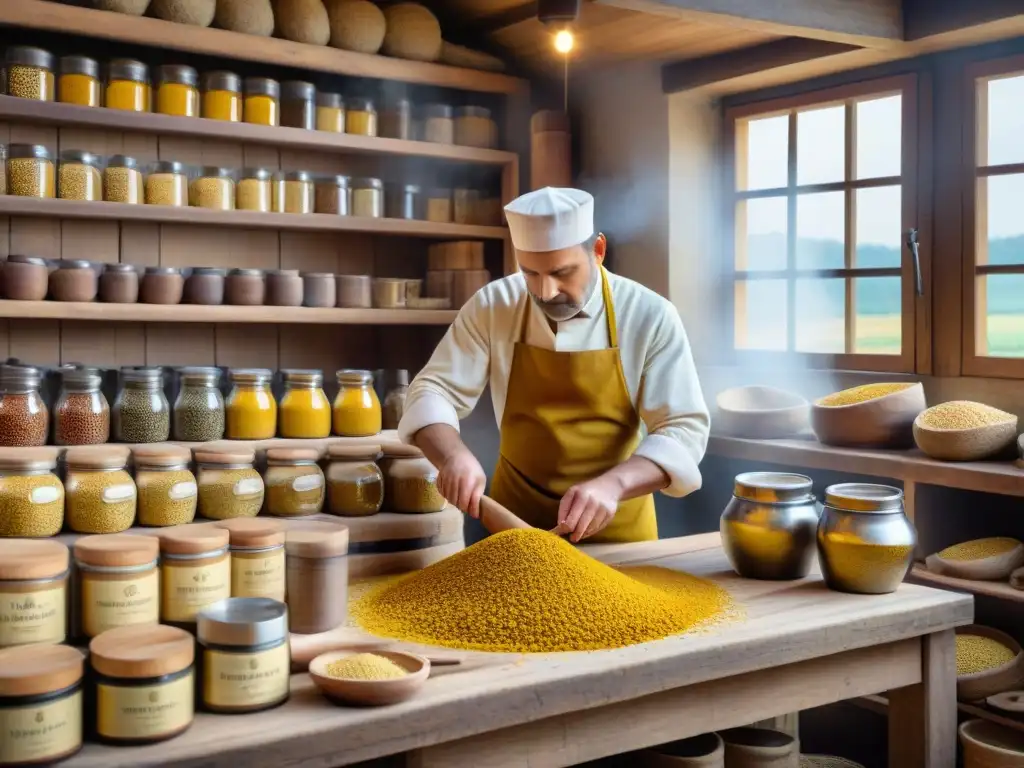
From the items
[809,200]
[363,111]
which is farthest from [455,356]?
[809,200]

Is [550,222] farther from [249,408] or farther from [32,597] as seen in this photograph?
[32,597]

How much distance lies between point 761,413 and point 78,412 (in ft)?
6.46

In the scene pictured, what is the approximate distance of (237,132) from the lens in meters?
3.17

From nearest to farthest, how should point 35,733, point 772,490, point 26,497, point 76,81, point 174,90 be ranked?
point 35,733 → point 26,497 → point 772,490 → point 76,81 → point 174,90

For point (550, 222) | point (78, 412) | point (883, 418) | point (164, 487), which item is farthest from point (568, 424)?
point (883, 418)

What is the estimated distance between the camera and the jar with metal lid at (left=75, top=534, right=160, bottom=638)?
1251mm

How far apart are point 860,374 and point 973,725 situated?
46.5 inches

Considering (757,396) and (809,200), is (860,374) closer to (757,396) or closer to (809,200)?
(757,396)

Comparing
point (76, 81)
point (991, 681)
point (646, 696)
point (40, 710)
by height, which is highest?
point (76, 81)

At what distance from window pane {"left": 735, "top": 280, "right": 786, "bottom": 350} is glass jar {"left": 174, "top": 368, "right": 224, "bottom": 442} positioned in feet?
6.93

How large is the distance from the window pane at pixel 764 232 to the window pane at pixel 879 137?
34cm

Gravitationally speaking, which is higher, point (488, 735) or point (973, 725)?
point (488, 735)

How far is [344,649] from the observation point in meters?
1.34

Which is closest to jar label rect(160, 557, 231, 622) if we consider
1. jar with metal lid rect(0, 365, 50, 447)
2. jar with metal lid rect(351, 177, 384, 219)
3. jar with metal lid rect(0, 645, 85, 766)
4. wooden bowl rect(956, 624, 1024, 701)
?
jar with metal lid rect(0, 645, 85, 766)
